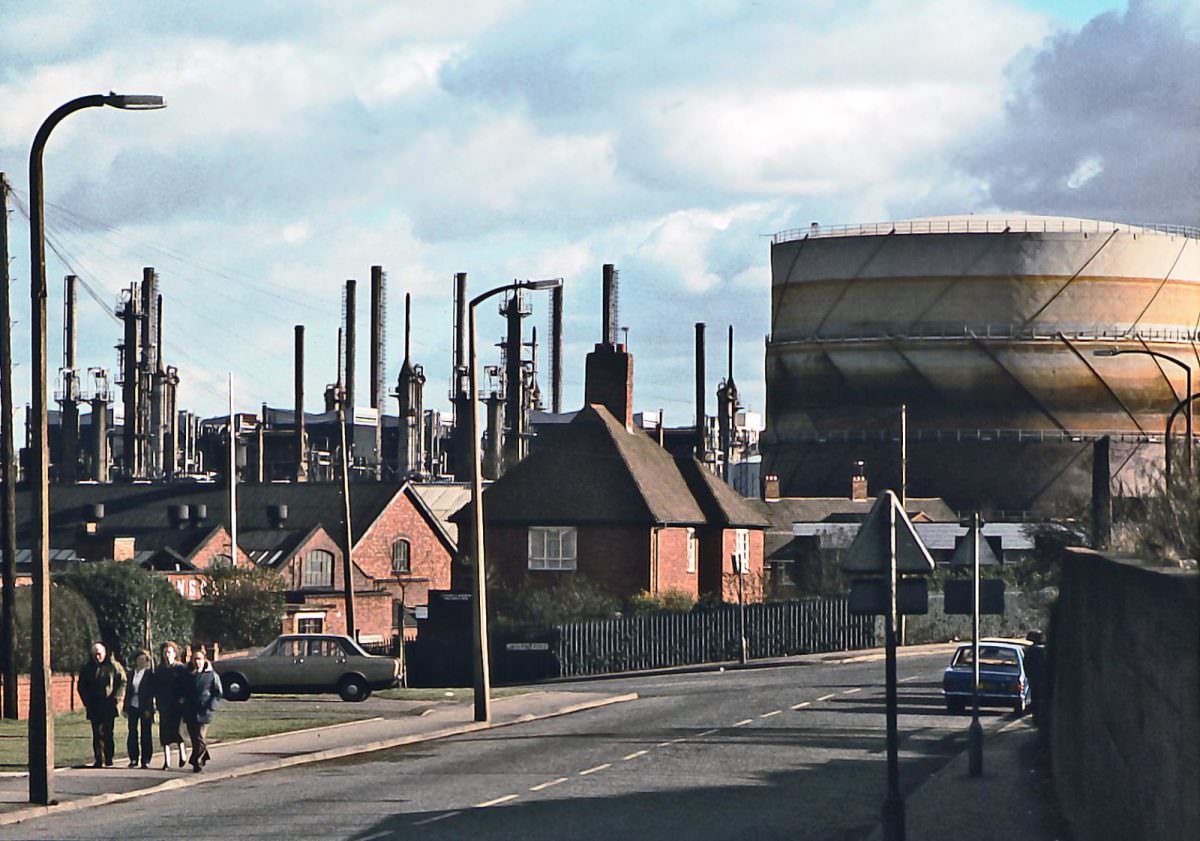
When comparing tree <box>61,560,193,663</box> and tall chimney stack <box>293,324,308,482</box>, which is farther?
tall chimney stack <box>293,324,308,482</box>

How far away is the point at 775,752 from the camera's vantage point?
30.7 m

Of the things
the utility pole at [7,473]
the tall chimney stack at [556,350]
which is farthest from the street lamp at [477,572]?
the tall chimney stack at [556,350]

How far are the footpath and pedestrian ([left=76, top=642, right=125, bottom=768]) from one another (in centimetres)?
38

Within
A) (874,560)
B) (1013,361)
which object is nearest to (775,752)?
(874,560)

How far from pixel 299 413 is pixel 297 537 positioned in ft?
114

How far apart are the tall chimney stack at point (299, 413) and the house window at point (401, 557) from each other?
2592 cm

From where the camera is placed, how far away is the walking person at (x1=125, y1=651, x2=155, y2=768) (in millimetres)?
27156

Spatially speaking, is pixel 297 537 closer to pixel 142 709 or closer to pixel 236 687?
pixel 236 687

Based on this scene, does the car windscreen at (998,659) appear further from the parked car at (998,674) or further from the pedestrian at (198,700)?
the pedestrian at (198,700)

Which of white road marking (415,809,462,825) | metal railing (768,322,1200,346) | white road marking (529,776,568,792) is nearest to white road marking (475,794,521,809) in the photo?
white road marking (415,809,462,825)

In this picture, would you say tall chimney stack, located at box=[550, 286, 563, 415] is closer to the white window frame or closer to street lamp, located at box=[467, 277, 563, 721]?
the white window frame

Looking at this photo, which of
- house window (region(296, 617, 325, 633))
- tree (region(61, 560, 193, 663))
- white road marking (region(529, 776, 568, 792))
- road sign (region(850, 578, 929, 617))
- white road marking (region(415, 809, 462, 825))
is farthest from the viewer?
house window (region(296, 617, 325, 633))

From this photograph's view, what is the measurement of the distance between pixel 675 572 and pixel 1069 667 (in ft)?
178

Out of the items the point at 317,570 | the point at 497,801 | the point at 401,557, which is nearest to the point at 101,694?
the point at 497,801
